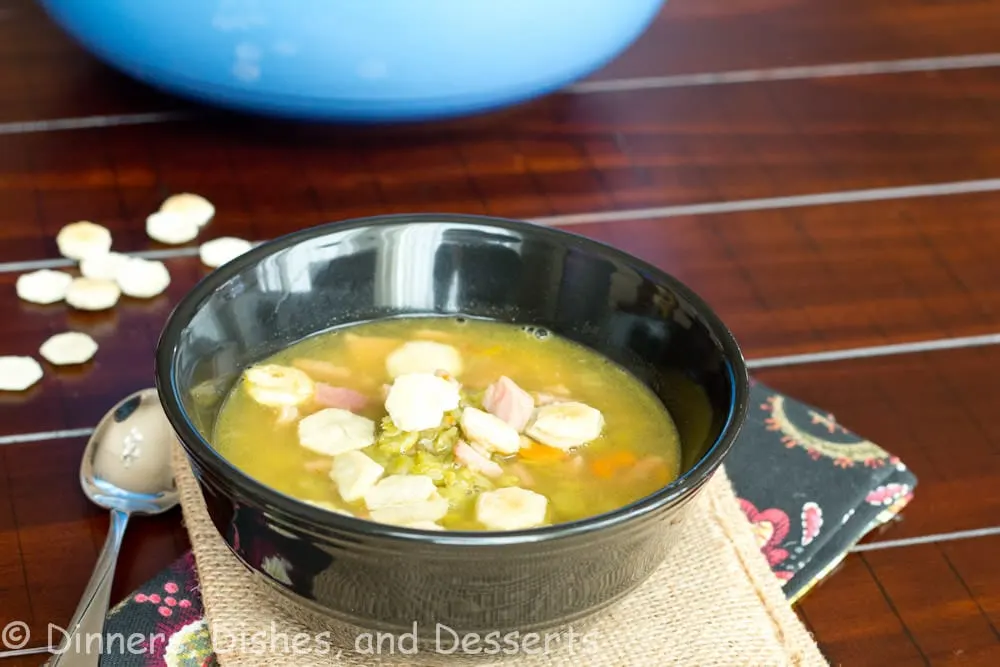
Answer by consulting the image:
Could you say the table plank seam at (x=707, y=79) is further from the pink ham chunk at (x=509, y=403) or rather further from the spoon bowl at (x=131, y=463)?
the pink ham chunk at (x=509, y=403)

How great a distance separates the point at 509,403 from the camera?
3.73 feet

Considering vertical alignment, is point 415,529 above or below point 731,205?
above

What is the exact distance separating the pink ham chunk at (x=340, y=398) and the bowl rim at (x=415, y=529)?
0.41 feet

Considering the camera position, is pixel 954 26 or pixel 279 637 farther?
pixel 954 26

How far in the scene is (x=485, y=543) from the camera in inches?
35.6

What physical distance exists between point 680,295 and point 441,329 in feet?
0.76

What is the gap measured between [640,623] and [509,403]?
8.3 inches

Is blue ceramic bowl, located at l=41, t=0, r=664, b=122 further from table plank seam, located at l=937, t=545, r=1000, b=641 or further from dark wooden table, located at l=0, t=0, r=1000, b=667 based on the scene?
table plank seam, located at l=937, t=545, r=1000, b=641

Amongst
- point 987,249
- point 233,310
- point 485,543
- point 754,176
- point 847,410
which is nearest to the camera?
point 485,543

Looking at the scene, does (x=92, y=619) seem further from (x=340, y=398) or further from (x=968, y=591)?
(x=968, y=591)

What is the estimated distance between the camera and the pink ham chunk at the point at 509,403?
1.13 meters

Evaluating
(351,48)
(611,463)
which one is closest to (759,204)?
(351,48)

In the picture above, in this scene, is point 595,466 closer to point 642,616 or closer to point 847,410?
point 642,616

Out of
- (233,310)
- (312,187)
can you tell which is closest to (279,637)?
(233,310)
